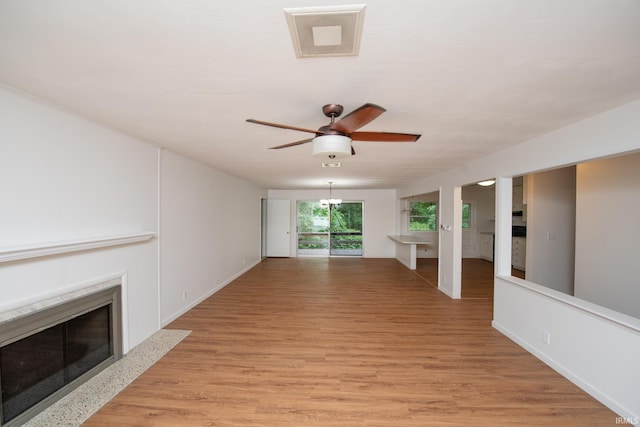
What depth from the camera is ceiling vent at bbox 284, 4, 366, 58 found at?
99cm

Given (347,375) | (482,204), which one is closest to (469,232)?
(482,204)

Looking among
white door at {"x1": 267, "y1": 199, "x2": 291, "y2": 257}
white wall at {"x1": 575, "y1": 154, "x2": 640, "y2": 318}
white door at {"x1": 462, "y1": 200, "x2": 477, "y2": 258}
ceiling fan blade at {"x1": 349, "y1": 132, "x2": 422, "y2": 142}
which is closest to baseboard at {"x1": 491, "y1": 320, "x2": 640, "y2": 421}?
white wall at {"x1": 575, "y1": 154, "x2": 640, "y2": 318}

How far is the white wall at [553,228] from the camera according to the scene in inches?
169

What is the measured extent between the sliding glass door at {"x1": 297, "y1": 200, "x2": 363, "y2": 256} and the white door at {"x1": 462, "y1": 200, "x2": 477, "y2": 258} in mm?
3370

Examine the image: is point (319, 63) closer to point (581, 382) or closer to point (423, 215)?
point (581, 382)

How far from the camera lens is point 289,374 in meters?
2.31

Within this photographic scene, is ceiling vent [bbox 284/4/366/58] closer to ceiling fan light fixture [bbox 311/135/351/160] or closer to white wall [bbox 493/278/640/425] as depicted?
ceiling fan light fixture [bbox 311/135/351/160]

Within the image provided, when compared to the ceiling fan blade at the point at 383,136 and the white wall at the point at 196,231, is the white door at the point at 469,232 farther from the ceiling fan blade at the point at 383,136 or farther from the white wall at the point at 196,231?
the ceiling fan blade at the point at 383,136

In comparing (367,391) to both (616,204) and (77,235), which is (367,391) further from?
(616,204)

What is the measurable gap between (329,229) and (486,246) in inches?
195

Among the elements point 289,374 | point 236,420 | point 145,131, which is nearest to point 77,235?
point 145,131

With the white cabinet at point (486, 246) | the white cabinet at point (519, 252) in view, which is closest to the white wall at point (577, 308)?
the white cabinet at point (519, 252)

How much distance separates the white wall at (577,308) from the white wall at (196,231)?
427 cm

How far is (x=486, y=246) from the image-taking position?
7805 mm
